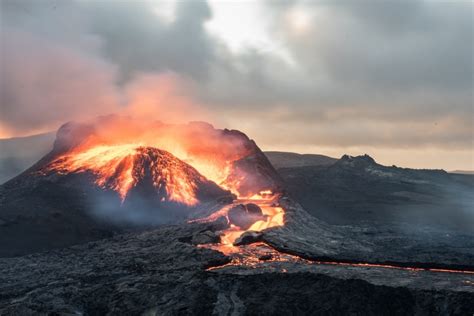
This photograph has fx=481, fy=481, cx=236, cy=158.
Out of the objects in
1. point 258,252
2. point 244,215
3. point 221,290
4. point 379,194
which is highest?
point 379,194

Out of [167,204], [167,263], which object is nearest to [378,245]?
[167,263]

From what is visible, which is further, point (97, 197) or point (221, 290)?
point (97, 197)

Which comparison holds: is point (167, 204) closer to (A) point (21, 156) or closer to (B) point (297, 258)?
(B) point (297, 258)

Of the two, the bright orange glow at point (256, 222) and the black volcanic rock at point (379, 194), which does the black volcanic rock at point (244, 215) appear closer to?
the bright orange glow at point (256, 222)

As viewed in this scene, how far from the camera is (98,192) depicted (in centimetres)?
4591

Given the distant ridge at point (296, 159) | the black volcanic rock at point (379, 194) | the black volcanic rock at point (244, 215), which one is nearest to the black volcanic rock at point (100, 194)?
the black volcanic rock at point (244, 215)

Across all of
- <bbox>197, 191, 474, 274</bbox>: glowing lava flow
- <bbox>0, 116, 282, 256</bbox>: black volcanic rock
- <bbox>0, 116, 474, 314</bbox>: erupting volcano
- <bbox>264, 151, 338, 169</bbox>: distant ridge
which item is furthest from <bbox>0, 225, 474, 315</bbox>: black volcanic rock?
<bbox>264, 151, 338, 169</bbox>: distant ridge

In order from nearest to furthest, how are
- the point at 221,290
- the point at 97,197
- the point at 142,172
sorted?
1. the point at 221,290
2. the point at 97,197
3. the point at 142,172

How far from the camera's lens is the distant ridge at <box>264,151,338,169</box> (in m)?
146

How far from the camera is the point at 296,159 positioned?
15800cm

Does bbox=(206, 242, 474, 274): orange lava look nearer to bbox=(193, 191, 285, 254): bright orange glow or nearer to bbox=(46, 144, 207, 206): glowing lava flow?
bbox=(193, 191, 285, 254): bright orange glow

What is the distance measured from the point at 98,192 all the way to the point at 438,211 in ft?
140

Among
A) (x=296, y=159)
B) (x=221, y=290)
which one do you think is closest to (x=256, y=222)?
(x=221, y=290)

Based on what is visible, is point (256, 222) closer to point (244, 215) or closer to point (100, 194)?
point (244, 215)
